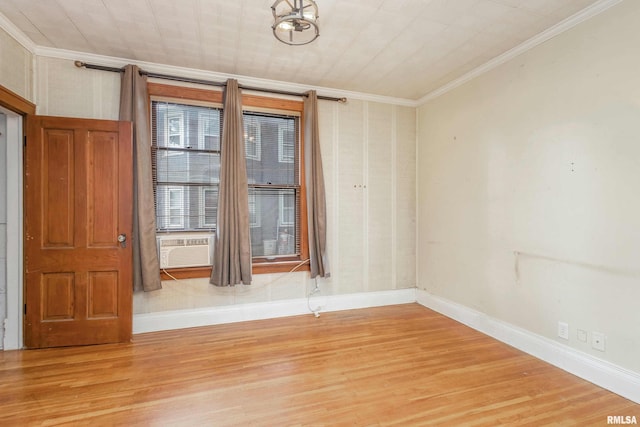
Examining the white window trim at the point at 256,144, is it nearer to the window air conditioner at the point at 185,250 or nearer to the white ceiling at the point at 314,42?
the white ceiling at the point at 314,42

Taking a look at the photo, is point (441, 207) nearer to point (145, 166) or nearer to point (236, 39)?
point (236, 39)

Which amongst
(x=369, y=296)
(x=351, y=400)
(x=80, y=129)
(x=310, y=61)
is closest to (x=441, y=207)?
(x=369, y=296)

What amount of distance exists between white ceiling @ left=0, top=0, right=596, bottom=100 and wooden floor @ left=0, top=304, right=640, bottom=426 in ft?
9.44

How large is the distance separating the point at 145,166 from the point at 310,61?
6.73 feet

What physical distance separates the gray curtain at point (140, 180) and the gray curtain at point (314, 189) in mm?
1747

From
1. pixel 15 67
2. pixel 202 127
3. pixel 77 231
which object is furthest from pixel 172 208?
pixel 15 67

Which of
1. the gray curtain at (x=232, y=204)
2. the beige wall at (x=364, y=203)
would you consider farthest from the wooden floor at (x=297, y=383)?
the beige wall at (x=364, y=203)

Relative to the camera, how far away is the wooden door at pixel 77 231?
9.45ft

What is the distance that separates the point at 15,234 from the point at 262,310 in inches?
98.9

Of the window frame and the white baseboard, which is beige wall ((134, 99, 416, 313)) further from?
the white baseboard

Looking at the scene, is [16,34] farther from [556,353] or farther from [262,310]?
[556,353]

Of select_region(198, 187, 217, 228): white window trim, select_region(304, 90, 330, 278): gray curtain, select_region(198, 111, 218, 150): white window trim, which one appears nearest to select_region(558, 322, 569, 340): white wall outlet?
select_region(304, 90, 330, 278): gray curtain

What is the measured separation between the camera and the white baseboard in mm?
2188

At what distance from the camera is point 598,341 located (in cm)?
235
